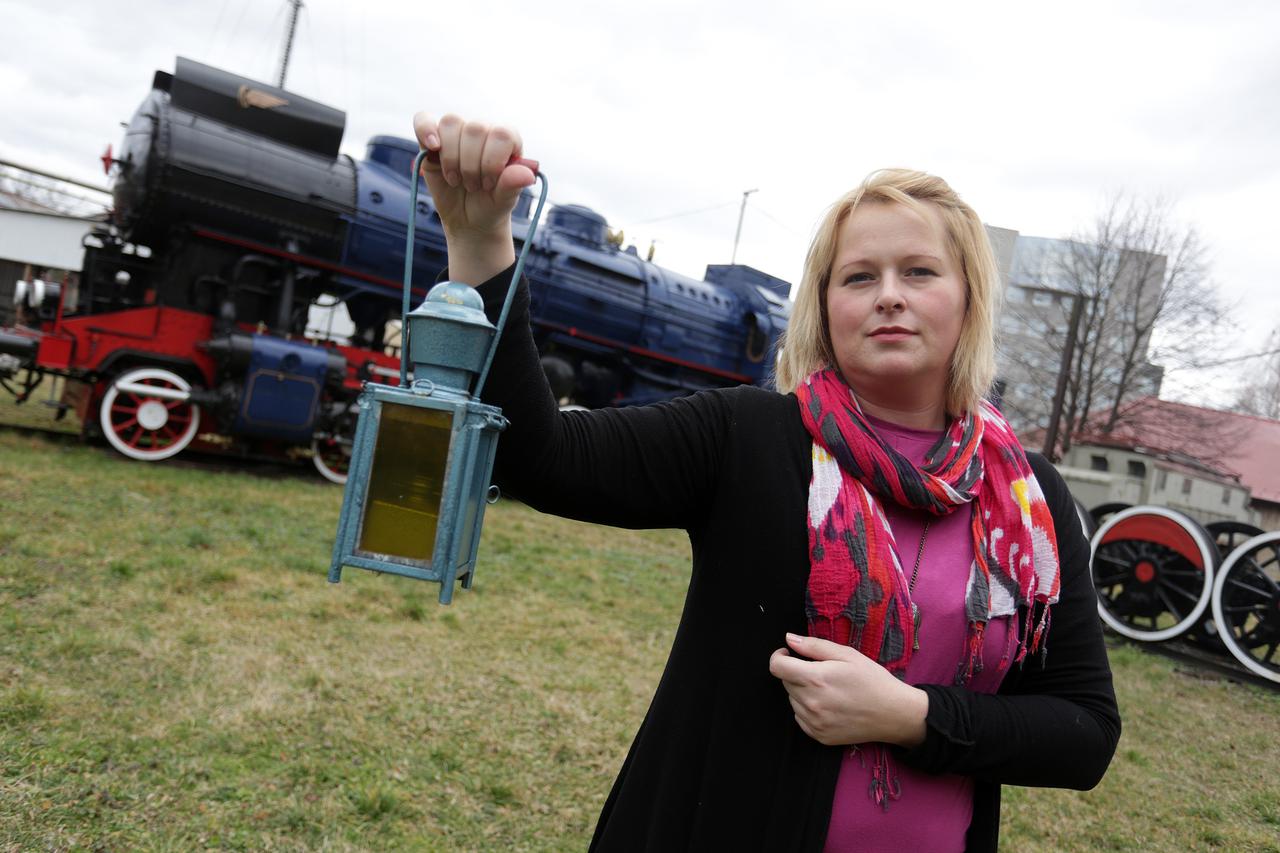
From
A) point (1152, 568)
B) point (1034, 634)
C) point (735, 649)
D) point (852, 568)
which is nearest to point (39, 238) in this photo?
point (1152, 568)

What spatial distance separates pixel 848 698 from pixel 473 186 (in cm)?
77

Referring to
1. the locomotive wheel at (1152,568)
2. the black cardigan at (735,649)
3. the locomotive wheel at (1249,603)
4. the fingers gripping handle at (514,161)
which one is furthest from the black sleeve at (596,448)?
the locomotive wheel at (1152,568)

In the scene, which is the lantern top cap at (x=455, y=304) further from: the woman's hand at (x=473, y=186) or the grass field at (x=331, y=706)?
the grass field at (x=331, y=706)

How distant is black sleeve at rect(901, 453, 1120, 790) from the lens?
3.67 ft

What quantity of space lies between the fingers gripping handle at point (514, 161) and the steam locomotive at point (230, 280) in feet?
18.6

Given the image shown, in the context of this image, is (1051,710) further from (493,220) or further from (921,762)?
(493,220)

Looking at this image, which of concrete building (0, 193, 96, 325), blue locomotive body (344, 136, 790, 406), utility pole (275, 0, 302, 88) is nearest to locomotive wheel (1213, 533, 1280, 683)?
blue locomotive body (344, 136, 790, 406)

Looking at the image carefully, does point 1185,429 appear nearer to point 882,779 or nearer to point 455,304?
point 882,779

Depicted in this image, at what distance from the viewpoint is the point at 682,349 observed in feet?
35.6

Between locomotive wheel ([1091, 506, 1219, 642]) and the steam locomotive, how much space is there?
5.59 meters

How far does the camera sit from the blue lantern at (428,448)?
3.31ft

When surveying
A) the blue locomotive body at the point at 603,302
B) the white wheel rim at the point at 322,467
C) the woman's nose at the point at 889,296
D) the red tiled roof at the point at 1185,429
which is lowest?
the white wheel rim at the point at 322,467

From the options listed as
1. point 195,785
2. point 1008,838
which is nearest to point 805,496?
point 195,785

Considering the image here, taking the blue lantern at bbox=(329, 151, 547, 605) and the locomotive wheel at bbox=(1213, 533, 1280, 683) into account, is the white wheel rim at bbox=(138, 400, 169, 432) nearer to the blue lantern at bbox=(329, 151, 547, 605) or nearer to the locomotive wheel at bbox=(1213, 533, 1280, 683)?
the blue lantern at bbox=(329, 151, 547, 605)
